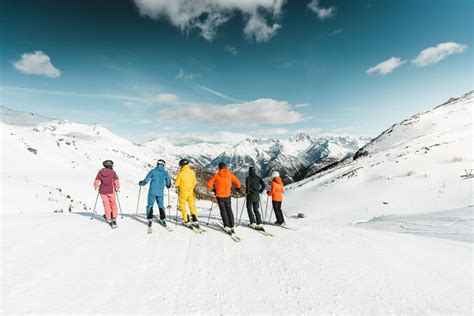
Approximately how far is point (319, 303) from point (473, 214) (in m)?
10.4

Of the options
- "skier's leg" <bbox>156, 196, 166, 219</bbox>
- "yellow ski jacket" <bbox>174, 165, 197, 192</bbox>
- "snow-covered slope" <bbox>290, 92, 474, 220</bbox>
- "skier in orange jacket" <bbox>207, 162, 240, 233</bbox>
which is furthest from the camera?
"snow-covered slope" <bbox>290, 92, 474, 220</bbox>

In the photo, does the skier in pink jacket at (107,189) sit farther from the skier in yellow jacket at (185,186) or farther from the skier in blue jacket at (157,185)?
the skier in yellow jacket at (185,186)

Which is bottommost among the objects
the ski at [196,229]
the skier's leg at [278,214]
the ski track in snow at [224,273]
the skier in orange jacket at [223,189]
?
the ski track in snow at [224,273]

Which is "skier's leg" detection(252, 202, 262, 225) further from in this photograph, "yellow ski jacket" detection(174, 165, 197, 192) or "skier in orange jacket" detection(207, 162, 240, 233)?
"yellow ski jacket" detection(174, 165, 197, 192)

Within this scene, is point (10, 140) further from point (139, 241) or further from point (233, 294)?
point (233, 294)

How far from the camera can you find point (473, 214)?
413 inches

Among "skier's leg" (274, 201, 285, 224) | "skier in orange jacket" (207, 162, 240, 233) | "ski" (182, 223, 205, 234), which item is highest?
"skier in orange jacket" (207, 162, 240, 233)

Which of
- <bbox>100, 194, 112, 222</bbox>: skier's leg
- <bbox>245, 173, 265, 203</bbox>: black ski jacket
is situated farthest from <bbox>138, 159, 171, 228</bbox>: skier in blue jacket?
<bbox>245, 173, 265, 203</bbox>: black ski jacket

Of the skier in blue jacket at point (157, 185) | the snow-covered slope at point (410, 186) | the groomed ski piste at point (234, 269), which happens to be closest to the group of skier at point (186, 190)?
the skier in blue jacket at point (157, 185)

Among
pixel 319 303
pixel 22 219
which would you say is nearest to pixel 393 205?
pixel 319 303

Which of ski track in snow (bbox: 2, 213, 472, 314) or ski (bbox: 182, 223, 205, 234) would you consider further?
ski (bbox: 182, 223, 205, 234)

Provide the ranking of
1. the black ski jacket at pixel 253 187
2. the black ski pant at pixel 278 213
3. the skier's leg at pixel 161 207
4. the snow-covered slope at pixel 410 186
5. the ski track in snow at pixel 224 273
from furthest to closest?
1. the snow-covered slope at pixel 410 186
2. the black ski pant at pixel 278 213
3. the black ski jacket at pixel 253 187
4. the skier's leg at pixel 161 207
5. the ski track in snow at pixel 224 273

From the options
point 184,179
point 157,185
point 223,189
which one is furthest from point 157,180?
point 223,189

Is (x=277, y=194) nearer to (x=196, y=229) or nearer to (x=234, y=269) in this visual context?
(x=196, y=229)
